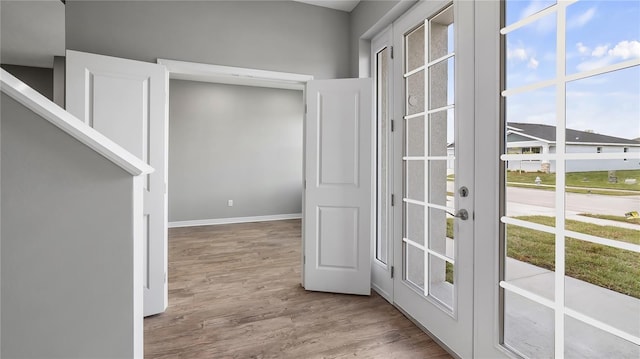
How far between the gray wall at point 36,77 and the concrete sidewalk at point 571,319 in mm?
2769

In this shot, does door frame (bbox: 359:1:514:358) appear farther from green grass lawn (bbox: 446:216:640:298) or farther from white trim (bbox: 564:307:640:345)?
white trim (bbox: 564:307:640:345)

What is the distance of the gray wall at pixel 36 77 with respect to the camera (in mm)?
1526

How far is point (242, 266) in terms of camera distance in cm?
353

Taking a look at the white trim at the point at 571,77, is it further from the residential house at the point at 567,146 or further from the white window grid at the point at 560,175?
the residential house at the point at 567,146

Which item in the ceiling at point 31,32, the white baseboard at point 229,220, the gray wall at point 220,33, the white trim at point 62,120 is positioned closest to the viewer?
the white trim at point 62,120

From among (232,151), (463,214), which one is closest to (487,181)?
(463,214)

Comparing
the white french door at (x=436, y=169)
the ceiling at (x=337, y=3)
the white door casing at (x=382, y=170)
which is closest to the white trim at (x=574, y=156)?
the white french door at (x=436, y=169)

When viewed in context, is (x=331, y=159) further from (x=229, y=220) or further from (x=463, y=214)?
(x=229, y=220)

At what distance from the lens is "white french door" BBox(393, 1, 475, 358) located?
1.72 m

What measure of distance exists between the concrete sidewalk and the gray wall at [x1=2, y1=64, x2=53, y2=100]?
2.77 meters

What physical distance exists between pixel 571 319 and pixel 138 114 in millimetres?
2980

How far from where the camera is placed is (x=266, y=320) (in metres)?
2.29

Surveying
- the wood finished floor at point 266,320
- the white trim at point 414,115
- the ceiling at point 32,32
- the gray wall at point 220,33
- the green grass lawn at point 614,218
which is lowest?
the wood finished floor at point 266,320

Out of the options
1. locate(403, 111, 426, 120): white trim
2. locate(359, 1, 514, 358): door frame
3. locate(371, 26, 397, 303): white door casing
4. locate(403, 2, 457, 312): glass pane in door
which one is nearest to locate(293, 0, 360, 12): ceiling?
locate(371, 26, 397, 303): white door casing
